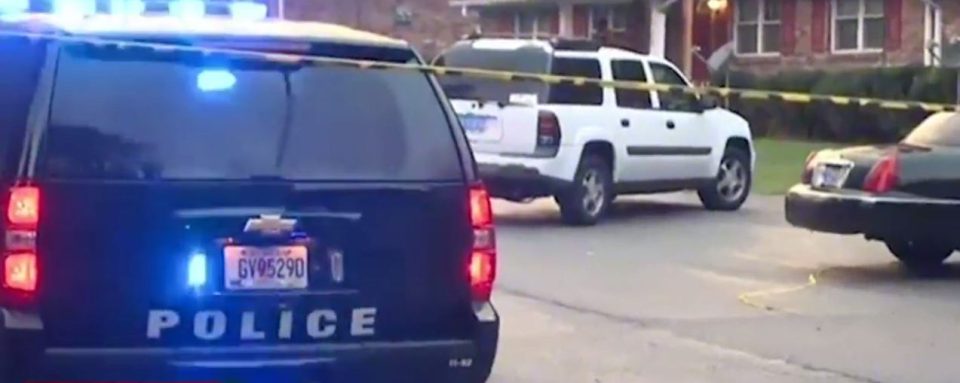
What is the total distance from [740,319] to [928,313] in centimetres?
128

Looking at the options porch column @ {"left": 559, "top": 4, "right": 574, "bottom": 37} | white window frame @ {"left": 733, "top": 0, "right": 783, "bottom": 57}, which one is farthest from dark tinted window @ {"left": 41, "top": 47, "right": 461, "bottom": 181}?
porch column @ {"left": 559, "top": 4, "right": 574, "bottom": 37}

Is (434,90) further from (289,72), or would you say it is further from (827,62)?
(827,62)

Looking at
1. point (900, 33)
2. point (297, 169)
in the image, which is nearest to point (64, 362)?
point (297, 169)

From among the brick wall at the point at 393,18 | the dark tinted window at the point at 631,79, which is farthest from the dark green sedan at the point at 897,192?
the brick wall at the point at 393,18

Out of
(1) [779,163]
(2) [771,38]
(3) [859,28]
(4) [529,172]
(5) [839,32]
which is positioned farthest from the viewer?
(2) [771,38]

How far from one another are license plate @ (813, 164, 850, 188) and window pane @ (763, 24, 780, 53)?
999 inches

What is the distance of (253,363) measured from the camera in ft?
20.8

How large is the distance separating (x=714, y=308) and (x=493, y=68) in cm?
612

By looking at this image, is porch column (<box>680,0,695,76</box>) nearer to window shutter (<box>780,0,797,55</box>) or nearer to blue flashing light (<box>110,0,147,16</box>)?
window shutter (<box>780,0,797,55</box>)

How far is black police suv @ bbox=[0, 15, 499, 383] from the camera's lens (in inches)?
243

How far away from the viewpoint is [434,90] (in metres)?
6.90

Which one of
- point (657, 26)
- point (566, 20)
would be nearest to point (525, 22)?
point (566, 20)

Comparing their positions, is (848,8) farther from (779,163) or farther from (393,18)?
(393,18)

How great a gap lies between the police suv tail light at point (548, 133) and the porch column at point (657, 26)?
2332cm
